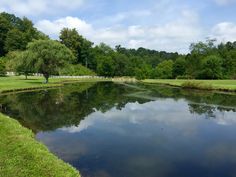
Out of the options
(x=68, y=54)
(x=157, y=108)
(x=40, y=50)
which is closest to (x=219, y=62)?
(x=68, y=54)

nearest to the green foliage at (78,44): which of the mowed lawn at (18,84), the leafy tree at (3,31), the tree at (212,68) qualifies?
the leafy tree at (3,31)

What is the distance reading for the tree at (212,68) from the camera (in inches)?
3511

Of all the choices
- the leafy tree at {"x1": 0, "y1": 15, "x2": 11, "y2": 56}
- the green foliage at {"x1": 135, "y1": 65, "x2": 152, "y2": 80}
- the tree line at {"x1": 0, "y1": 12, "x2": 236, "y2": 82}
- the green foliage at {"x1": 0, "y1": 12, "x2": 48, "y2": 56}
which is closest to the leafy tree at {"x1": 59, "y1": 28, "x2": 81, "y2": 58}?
the tree line at {"x1": 0, "y1": 12, "x2": 236, "y2": 82}

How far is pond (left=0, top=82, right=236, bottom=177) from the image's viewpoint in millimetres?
13070

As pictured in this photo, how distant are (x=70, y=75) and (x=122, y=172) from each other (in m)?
97.1

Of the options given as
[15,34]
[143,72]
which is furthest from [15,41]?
[143,72]

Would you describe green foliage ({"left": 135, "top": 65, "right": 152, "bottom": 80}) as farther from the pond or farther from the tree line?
the pond

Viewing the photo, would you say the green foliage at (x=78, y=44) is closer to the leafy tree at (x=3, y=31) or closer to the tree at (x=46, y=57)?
the leafy tree at (x=3, y=31)

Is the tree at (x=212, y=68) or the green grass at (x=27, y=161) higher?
the tree at (x=212, y=68)

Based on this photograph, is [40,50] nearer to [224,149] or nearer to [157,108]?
[157,108]

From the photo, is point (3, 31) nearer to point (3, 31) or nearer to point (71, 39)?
point (3, 31)

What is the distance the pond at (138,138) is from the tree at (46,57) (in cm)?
3296

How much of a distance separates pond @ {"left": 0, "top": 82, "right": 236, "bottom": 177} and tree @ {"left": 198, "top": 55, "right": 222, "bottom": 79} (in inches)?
2382

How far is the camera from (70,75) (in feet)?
353
